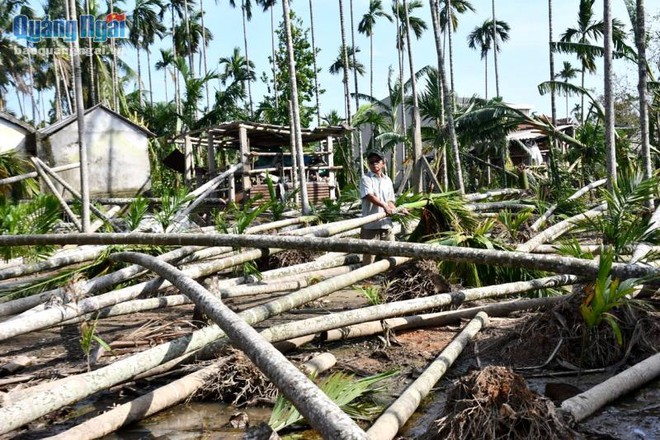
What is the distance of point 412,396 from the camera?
3451mm

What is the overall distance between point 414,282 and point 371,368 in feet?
5.64

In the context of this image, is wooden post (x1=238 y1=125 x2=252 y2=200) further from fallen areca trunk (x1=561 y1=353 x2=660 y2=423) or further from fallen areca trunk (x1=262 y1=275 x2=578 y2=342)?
fallen areca trunk (x1=561 y1=353 x2=660 y2=423)

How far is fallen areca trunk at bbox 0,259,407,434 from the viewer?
2828mm

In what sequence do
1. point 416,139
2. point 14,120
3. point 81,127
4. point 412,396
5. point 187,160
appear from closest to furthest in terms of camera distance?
1. point 412,396
2. point 81,127
3. point 14,120
4. point 187,160
5. point 416,139

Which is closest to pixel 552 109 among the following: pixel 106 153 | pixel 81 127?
pixel 106 153

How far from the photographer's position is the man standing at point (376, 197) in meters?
7.46

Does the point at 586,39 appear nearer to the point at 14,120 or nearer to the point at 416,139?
the point at 416,139

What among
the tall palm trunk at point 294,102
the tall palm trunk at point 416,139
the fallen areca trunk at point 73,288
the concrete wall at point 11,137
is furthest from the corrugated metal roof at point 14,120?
the fallen areca trunk at point 73,288

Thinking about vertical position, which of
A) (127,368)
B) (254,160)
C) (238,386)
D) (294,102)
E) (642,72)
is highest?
(642,72)

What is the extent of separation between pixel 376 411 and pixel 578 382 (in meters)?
1.40

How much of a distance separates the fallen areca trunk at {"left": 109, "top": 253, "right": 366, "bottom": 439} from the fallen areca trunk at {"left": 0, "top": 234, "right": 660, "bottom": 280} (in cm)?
139

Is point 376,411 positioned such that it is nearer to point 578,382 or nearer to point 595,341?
point 578,382

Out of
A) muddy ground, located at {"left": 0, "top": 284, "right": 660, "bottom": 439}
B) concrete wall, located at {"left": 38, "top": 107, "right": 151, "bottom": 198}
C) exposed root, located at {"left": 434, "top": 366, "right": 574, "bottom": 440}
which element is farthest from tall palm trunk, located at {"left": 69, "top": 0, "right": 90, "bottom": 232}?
concrete wall, located at {"left": 38, "top": 107, "right": 151, "bottom": 198}

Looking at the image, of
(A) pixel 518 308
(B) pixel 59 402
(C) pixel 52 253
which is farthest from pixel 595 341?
(C) pixel 52 253
